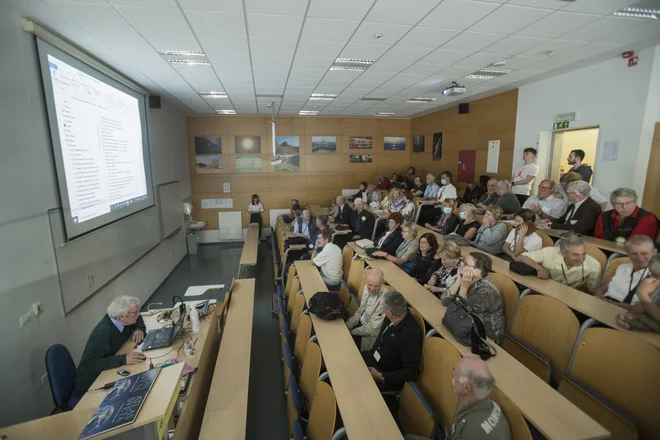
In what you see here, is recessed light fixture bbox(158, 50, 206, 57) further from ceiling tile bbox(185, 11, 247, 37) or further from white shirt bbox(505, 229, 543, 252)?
white shirt bbox(505, 229, 543, 252)

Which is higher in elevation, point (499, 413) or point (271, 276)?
point (499, 413)

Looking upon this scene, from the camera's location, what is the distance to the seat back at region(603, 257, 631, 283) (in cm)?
318

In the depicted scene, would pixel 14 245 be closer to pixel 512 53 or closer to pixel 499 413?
pixel 499 413

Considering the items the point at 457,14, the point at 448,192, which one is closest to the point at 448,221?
the point at 448,192

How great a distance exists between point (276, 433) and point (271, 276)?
4324mm

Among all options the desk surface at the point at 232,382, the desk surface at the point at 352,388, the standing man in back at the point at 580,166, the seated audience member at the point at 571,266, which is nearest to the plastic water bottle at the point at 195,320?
the desk surface at the point at 232,382

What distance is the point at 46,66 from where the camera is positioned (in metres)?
3.29

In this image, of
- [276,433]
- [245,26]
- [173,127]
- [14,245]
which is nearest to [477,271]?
[276,433]

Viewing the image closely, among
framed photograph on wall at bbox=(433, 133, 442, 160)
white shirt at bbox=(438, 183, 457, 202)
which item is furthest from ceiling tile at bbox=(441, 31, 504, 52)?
framed photograph on wall at bbox=(433, 133, 442, 160)

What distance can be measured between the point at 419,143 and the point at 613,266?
8556mm

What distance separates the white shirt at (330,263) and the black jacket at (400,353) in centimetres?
170

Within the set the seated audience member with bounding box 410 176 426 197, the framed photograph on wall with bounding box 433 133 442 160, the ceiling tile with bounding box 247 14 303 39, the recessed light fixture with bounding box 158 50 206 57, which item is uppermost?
the ceiling tile with bounding box 247 14 303 39

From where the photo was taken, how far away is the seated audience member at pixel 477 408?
1644mm

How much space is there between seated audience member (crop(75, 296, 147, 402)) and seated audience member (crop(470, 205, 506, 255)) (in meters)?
4.53
